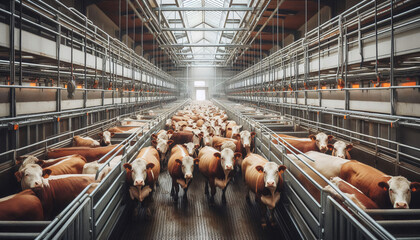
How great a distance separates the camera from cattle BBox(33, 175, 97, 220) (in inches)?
119

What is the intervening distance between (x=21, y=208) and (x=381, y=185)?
12.9ft

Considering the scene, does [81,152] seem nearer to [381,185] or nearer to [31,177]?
[31,177]

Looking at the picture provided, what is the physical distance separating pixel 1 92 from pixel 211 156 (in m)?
3.55

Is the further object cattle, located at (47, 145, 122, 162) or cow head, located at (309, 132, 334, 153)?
cow head, located at (309, 132, 334, 153)

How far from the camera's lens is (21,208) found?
253 centimetres

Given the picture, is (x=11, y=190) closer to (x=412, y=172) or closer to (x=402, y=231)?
(x=402, y=231)

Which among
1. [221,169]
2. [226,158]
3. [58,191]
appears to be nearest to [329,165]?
[226,158]

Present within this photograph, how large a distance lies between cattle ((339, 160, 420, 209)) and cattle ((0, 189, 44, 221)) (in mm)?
3823

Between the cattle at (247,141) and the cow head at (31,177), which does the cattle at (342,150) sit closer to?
the cattle at (247,141)

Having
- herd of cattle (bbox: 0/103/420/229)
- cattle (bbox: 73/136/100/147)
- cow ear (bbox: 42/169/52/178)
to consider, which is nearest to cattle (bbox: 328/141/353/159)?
herd of cattle (bbox: 0/103/420/229)

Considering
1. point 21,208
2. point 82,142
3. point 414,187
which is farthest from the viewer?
point 82,142

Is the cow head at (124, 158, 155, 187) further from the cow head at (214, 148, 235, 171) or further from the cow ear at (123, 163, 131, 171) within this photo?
the cow head at (214, 148, 235, 171)

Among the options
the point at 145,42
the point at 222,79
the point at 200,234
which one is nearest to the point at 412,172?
the point at 200,234

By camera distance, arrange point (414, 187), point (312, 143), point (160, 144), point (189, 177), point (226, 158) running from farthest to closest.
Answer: point (160, 144), point (312, 143), point (226, 158), point (189, 177), point (414, 187)
